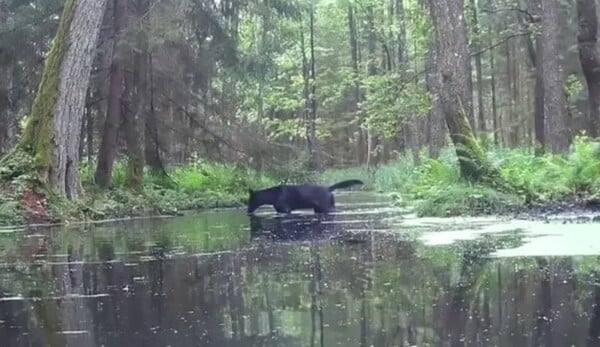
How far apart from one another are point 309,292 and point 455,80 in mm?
8211

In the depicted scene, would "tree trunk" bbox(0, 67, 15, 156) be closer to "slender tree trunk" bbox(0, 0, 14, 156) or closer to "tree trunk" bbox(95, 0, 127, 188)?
"slender tree trunk" bbox(0, 0, 14, 156)

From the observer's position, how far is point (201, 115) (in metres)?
19.8

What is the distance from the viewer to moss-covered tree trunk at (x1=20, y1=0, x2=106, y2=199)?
12.7m

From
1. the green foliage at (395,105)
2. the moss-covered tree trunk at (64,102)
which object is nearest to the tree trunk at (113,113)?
the moss-covered tree trunk at (64,102)

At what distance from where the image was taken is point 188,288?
16.8ft

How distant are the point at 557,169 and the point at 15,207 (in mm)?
7696

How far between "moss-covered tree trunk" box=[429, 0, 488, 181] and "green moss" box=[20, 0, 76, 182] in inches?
224

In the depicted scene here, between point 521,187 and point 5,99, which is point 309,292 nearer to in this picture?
point 521,187

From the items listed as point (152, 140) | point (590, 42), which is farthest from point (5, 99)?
point (590, 42)

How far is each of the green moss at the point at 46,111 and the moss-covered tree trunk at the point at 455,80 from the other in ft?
→ 18.6

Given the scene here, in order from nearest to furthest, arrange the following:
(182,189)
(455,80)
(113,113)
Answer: (455,80) → (113,113) → (182,189)

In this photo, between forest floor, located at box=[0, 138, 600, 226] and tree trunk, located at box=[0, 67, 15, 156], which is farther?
tree trunk, located at box=[0, 67, 15, 156]

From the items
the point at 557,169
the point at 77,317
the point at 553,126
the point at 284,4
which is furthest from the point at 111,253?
the point at 284,4

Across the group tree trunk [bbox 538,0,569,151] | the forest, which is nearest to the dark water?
the forest
